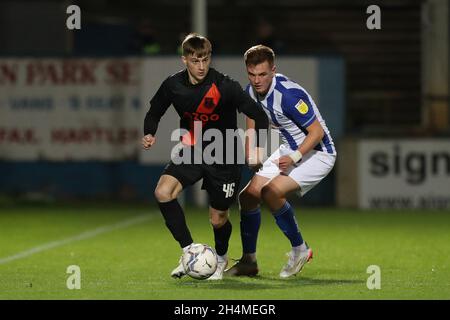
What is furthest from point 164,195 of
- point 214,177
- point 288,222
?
point 288,222

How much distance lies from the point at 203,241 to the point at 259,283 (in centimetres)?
331

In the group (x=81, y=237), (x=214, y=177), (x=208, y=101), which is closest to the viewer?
(x=208, y=101)

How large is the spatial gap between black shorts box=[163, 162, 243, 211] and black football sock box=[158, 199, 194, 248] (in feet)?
0.63

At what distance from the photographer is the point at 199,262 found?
8289 millimetres

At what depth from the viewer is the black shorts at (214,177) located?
28.4 ft

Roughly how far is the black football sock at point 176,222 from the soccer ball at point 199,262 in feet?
0.50

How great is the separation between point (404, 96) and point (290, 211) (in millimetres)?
9127

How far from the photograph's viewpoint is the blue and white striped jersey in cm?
886

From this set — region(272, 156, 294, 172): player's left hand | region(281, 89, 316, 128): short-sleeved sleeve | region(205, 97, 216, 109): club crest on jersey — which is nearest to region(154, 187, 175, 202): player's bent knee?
region(205, 97, 216, 109): club crest on jersey

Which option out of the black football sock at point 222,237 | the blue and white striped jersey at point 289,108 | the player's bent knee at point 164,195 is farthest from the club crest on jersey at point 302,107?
the player's bent knee at point 164,195

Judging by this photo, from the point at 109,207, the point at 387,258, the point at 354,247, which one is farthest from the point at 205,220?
the point at 387,258

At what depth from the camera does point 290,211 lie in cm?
902

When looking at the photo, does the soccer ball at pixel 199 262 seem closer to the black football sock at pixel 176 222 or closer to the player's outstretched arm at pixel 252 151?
the black football sock at pixel 176 222

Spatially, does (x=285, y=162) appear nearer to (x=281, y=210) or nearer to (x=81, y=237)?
(x=281, y=210)
